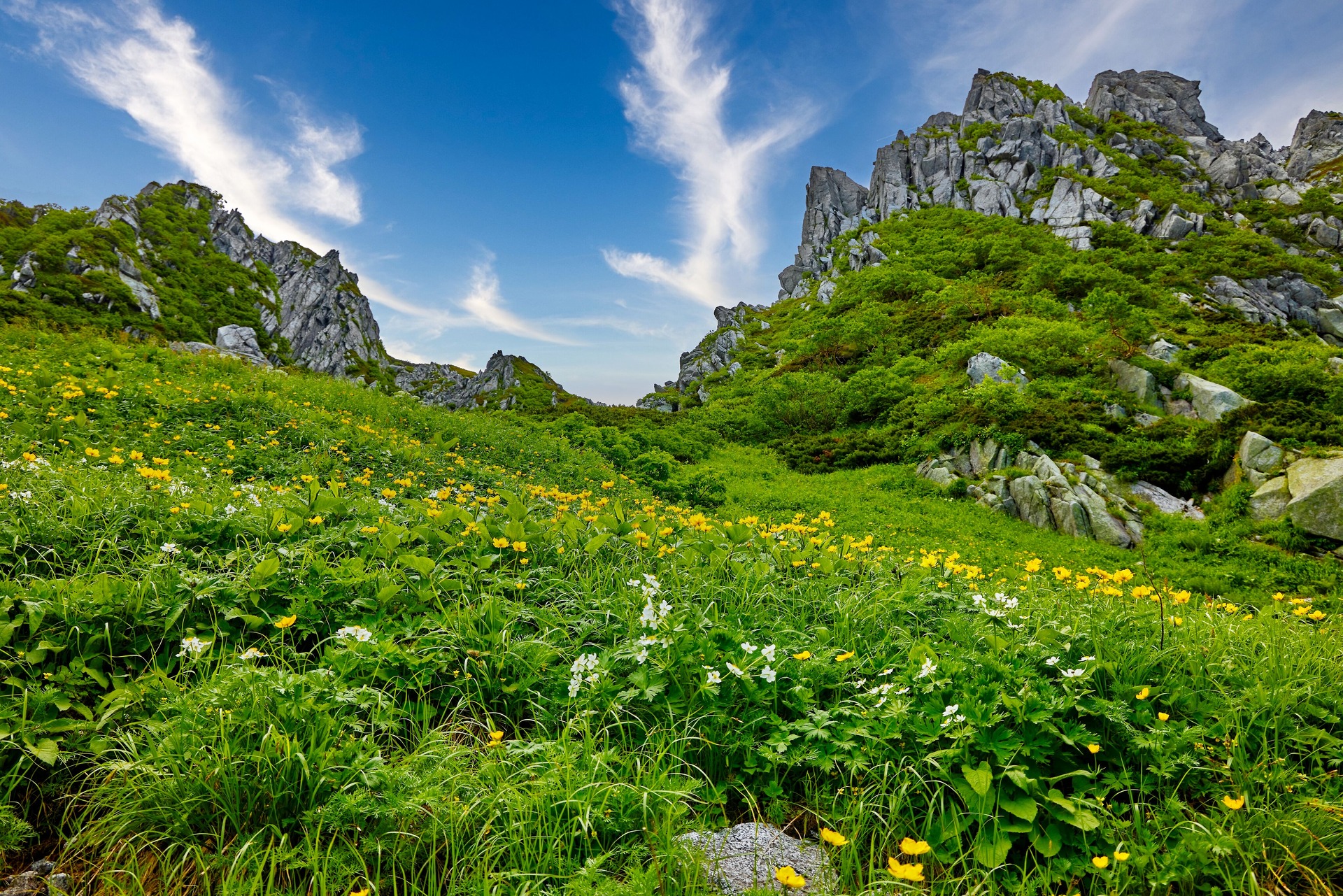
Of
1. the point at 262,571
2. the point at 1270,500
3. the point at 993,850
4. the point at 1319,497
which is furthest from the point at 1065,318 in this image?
the point at 262,571

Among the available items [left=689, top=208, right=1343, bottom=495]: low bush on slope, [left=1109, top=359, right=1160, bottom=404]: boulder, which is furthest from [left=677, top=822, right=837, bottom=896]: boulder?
[left=1109, top=359, right=1160, bottom=404]: boulder

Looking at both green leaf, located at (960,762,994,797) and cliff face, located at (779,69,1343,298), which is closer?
green leaf, located at (960,762,994,797)

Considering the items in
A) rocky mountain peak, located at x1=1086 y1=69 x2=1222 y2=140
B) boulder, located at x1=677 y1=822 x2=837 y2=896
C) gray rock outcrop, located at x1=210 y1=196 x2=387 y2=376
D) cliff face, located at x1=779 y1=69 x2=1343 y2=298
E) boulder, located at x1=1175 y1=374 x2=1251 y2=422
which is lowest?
boulder, located at x1=677 y1=822 x2=837 y2=896

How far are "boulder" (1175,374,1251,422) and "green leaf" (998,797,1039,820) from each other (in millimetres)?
20757

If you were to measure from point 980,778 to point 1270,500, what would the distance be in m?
15.3

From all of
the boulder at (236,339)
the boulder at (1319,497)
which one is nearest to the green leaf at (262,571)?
the boulder at (1319,497)

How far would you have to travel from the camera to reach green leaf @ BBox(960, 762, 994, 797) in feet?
7.02

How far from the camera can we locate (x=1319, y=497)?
1074cm

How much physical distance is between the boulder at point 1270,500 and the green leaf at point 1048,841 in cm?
1462

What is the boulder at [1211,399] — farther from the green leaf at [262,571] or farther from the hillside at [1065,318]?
the green leaf at [262,571]

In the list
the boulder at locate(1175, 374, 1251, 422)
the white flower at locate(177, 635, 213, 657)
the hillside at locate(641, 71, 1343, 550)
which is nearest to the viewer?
the white flower at locate(177, 635, 213, 657)

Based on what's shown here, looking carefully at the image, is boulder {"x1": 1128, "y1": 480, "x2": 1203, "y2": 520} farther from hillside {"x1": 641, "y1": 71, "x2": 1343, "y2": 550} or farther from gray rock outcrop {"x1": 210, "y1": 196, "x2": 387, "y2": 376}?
gray rock outcrop {"x1": 210, "y1": 196, "x2": 387, "y2": 376}

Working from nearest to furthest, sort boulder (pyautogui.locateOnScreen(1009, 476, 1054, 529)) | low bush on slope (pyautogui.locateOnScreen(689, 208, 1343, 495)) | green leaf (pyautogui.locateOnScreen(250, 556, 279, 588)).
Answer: green leaf (pyautogui.locateOnScreen(250, 556, 279, 588))
boulder (pyautogui.locateOnScreen(1009, 476, 1054, 529))
low bush on slope (pyautogui.locateOnScreen(689, 208, 1343, 495))

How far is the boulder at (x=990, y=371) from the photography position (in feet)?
69.8
